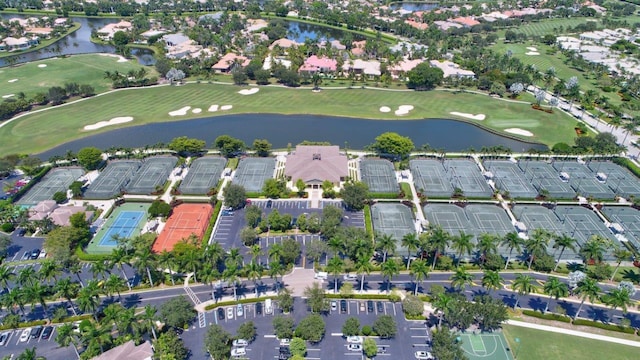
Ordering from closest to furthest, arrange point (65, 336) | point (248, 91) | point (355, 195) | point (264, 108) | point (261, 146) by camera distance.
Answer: point (65, 336), point (355, 195), point (261, 146), point (264, 108), point (248, 91)

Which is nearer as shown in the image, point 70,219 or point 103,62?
point 70,219

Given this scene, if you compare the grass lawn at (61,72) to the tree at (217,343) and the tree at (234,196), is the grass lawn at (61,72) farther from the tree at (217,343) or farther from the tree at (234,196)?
the tree at (217,343)

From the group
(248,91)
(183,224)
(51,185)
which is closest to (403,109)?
(248,91)

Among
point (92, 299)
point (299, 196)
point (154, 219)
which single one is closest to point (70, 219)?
point (154, 219)

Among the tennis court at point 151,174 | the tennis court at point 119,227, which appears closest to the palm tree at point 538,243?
the tennis court at point 119,227

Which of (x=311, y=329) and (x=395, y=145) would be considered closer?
(x=311, y=329)

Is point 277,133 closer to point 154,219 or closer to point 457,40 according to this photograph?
point 154,219

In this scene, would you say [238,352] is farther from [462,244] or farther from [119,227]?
[119,227]
